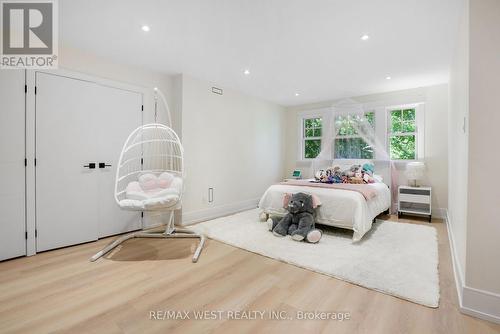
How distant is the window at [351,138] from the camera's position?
4.78m

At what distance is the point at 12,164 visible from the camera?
8.06 ft

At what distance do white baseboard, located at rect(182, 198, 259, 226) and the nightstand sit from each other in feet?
9.15

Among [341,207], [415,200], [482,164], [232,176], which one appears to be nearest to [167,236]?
[232,176]

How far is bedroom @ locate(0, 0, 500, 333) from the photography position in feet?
5.17

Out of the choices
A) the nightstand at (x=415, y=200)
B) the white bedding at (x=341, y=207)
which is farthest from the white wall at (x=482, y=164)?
the nightstand at (x=415, y=200)

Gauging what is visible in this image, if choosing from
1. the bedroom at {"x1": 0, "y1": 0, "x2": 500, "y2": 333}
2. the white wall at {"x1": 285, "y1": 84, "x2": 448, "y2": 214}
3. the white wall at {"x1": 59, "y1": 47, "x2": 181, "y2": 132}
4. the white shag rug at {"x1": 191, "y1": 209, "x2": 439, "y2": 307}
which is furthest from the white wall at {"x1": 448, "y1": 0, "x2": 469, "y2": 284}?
the white wall at {"x1": 59, "y1": 47, "x2": 181, "y2": 132}

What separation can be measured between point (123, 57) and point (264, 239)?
9.96ft

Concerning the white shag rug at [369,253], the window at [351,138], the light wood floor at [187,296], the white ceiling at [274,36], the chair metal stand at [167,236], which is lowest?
the light wood floor at [187,296]

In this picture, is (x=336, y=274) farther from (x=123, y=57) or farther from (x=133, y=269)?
(x=123, y=57)

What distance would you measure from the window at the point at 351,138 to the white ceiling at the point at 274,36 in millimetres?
984

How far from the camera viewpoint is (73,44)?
277 centimetres

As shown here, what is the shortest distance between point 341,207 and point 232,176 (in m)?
2.23

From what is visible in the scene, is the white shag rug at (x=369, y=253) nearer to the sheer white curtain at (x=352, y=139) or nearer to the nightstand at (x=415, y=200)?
the nightstand at (x=415, y=200)

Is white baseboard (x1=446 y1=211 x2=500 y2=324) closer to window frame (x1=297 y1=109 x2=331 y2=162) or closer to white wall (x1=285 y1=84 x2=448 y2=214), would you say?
white wall (x1=285 y1=84 x2=448 y2=214)
